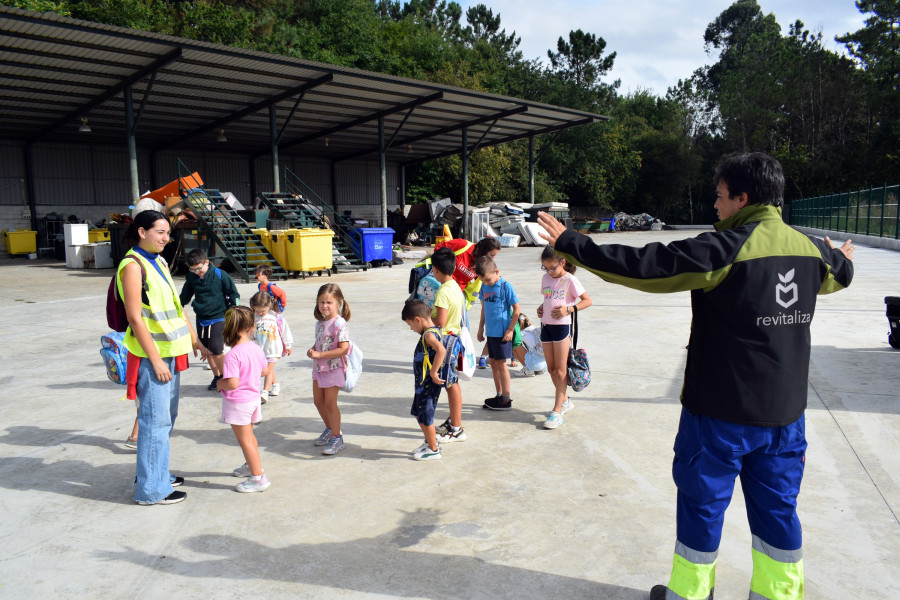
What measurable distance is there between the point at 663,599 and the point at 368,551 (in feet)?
4.59

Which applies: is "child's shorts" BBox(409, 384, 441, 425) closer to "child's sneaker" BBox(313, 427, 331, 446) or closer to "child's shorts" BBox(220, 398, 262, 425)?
"child's sneaker" BBox(313, 427, 331, 446)

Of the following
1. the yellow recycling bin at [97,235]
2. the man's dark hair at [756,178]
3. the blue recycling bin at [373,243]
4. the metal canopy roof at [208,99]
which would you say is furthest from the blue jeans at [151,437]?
the yellow recycling bin at [97,235]

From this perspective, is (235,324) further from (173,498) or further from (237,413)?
(173,498)

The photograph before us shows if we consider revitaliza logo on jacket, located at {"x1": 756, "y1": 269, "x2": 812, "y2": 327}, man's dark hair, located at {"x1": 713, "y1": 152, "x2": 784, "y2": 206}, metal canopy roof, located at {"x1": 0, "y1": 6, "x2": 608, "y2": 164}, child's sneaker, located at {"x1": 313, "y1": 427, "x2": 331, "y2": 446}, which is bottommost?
child's sneaker, located at {"x1": 313, "y1": 427, "x2": 331, "y2": 446}

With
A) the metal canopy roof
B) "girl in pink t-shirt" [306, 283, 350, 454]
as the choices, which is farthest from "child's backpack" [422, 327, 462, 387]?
the metal canopy roof

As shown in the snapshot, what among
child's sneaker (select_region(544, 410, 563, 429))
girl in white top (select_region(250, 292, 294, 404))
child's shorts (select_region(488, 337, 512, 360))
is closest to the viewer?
child's sneaker (select_region(544, 410, 563, 429))

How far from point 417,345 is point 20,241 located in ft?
83.3

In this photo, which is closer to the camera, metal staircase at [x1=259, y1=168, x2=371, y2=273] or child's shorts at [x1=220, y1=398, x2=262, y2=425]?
child's shorts at [x1=220, y1=398, x2=262, y2=425]

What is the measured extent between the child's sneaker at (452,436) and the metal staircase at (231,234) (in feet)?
39.9

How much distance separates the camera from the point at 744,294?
225 centimetres

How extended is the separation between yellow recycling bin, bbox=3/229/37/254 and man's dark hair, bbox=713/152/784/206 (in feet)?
90.7

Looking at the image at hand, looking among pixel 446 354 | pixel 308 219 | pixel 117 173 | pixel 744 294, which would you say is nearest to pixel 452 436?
pixel 446 354

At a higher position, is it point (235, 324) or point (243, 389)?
point (235, 324)

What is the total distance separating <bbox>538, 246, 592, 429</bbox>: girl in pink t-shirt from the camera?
4887 mm
